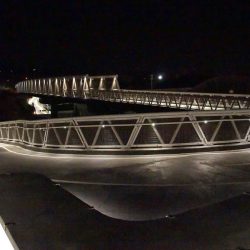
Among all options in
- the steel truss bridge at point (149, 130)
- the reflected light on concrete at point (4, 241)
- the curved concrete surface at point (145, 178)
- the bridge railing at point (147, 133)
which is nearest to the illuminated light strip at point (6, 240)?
the reflected light on concrete at point (4, 241)

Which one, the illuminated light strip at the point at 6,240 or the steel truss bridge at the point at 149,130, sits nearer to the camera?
the illuminated light strip at the point at 6,240

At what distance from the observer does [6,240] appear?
5301mm

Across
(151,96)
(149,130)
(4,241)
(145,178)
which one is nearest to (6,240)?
(4,241)

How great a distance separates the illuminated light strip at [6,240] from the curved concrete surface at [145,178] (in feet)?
5.86

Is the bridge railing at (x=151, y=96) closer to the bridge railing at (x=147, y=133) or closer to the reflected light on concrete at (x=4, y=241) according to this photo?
the bridge railing at (x=147, y=133)

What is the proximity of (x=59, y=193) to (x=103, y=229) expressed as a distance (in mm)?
2147

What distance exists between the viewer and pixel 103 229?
555cm

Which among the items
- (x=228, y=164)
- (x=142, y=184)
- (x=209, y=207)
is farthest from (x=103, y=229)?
(x=228, y=164)

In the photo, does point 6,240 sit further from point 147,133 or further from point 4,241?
point 147,133

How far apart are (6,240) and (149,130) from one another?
948cm

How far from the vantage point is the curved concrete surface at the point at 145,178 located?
24.4ft

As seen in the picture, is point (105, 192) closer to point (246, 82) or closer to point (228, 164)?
point (228, 164)

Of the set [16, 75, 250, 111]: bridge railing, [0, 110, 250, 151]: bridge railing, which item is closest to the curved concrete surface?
[0, 110, 250, 151]: bridge railing

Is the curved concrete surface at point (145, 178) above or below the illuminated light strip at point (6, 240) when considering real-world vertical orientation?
below
